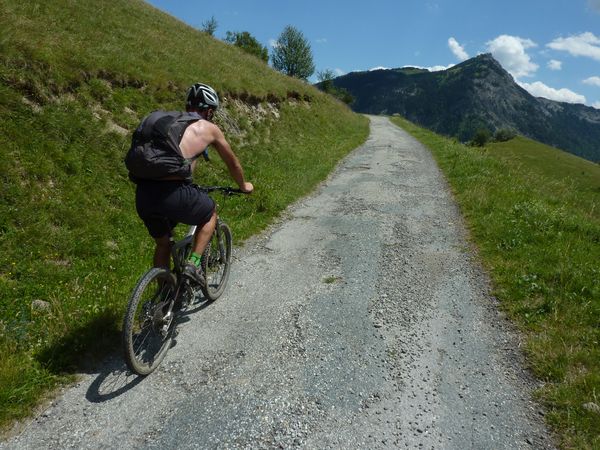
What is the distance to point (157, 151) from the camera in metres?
4.20

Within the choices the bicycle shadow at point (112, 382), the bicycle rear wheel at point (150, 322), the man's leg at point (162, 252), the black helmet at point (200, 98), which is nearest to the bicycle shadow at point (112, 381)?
the bicycle shadow at point (112, 382)

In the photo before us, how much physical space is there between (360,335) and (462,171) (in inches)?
543

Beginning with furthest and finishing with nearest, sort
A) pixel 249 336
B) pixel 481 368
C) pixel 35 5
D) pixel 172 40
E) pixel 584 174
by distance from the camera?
pixel 584 174 < pixel 172 40 < pixel 35 5 < pixel 249 336 < pixel 481 368

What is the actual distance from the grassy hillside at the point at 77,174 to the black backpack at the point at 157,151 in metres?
2.30

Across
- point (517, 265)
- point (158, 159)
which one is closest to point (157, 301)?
point (158, 159)

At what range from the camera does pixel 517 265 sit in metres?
7.64

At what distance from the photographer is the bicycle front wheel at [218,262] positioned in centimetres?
627

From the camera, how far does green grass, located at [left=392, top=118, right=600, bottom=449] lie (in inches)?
169

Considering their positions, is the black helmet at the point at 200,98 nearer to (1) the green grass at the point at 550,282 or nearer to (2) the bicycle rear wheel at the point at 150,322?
(2) the bicycle rear wheel at the point at 150,322

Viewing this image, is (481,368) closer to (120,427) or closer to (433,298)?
(433,298)

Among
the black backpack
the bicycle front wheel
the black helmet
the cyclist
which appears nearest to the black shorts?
the cyclist

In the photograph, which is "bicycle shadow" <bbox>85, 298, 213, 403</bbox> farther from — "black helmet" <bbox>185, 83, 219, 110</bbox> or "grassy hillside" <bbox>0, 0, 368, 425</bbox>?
"black helmet" <bbox>185, 83, 219, 110</bbox>

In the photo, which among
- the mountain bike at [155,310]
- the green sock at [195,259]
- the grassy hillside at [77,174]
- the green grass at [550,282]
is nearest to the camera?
the mountain bike at [155,310]

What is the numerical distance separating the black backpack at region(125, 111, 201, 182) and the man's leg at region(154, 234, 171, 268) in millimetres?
889
